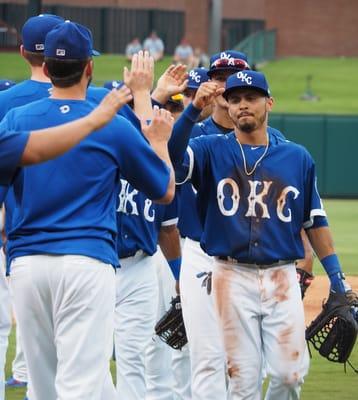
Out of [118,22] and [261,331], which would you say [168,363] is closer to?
[261,331]

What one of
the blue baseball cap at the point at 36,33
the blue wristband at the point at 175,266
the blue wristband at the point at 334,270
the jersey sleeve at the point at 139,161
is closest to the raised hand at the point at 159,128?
the jersey sleeve at the point at 139,161

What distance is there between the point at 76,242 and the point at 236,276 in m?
1.44

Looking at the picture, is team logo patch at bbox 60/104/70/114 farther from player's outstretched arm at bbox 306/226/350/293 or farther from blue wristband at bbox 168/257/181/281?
blue wristband at bbox 168/257/181/281

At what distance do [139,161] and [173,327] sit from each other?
7.36 feet

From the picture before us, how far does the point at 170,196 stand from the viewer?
18.9ft

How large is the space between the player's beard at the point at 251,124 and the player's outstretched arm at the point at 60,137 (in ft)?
6.22

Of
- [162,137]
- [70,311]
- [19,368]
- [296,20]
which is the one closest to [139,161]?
[162,137]

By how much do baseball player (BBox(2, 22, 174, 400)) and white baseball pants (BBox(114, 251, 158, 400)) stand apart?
5.38 feet

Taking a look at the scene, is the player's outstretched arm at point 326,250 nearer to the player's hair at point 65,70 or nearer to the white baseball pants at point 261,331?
→ the white baseball pants at point 261,331

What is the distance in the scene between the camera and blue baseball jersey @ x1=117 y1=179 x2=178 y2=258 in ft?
24.6

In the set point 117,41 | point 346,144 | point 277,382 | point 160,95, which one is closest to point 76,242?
point 160,95

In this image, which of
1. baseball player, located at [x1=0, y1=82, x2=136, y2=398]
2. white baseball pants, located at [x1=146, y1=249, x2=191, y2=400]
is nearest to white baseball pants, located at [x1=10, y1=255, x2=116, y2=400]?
baseball player, located at [x1=0, y1=82, x2=136, y2=398]

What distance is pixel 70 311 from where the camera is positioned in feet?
18.1

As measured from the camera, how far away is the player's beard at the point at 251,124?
685 cm
